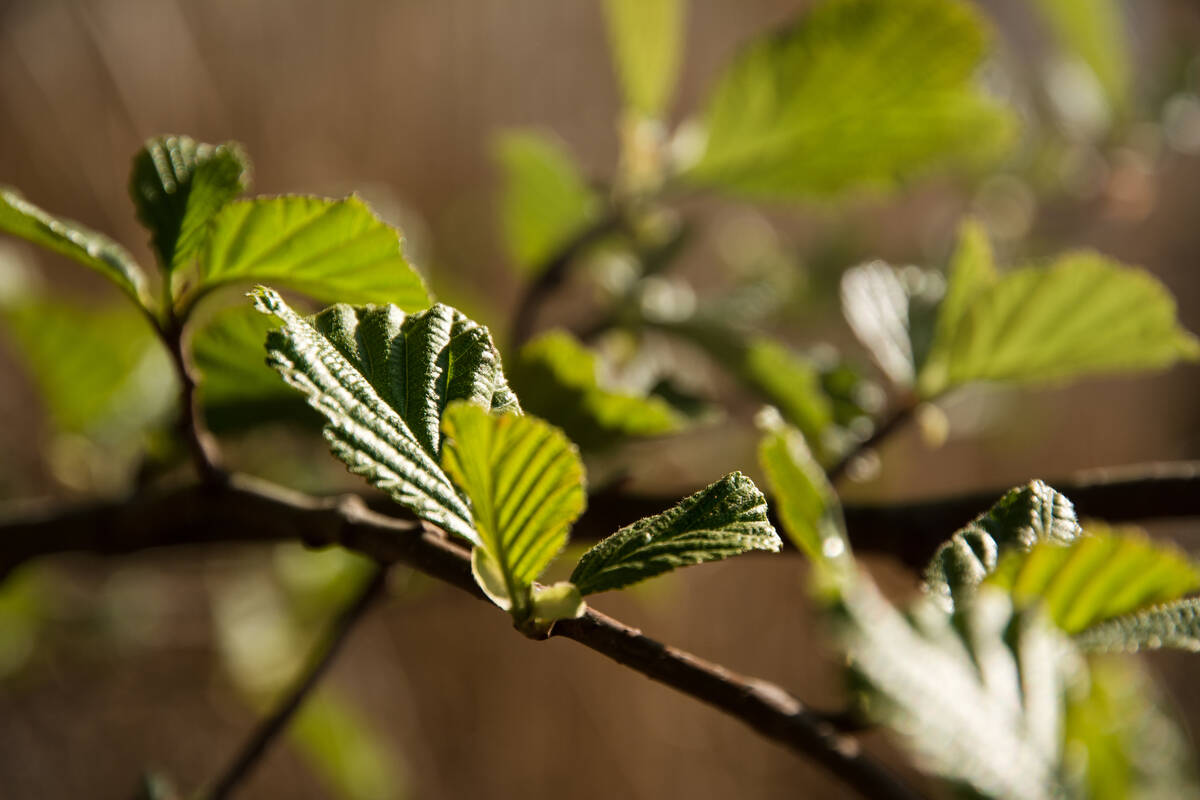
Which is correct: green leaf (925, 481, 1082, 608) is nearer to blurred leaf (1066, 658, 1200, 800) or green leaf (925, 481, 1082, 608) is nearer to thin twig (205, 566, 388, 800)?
blurred leaf (1066, 658, 1200, 800)

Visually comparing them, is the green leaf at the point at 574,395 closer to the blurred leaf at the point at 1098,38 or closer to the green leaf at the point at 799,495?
the green leaf at the point at 799,495

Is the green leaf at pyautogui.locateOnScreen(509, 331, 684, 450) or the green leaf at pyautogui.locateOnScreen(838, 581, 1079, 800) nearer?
the green leaf at pyautogui.locateOnScreen(838, 581, 1079, 800)

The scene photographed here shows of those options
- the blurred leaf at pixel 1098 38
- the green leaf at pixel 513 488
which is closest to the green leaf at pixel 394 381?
the green leaf at pixel 513 488

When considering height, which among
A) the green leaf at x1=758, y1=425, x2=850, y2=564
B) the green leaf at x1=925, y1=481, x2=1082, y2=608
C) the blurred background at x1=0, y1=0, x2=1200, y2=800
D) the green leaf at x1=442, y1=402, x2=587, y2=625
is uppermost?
the green leaf at x1=442, y1=402, x2=587, y2=625

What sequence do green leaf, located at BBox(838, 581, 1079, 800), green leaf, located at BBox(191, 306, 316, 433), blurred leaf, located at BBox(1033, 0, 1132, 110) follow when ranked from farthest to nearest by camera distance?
blurred leaf, located at BBox(1033, 0, 1132, 110), green leaf, located at BBox(191, 306, 316, 433), green leaf, located at BBox(838, 581, 1079, 800)

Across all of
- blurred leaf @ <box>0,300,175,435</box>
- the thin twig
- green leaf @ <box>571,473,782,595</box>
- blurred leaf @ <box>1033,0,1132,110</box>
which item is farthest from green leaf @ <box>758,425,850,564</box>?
blurred leaf @ <box>1033,0,1132,110</box>

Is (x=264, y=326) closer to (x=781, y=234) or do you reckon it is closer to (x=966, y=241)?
(x=966, y=241)

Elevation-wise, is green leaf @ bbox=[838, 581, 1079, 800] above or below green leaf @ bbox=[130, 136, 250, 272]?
below
